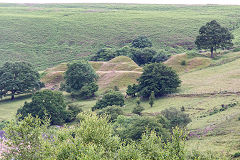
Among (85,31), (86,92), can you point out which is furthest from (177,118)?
(85,31)

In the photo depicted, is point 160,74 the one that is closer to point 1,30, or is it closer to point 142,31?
point 142,31

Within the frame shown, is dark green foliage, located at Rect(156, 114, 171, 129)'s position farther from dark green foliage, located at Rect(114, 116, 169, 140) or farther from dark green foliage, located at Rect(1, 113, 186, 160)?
dark green foliage, located at Rect(1, 113, 186, 160)

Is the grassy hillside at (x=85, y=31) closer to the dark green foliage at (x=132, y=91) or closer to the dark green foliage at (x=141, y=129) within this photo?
the dark green foliage at (x=132, y=91)

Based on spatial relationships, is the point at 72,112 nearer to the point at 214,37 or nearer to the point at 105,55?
the point at 214,37

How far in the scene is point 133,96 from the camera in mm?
70250

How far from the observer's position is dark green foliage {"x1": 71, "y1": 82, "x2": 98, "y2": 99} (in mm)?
74062

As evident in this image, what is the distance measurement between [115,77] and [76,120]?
80.8 feet

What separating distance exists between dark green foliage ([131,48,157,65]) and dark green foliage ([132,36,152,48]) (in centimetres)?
1507

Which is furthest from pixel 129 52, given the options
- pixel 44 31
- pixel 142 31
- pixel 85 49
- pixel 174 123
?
pixel 174 123

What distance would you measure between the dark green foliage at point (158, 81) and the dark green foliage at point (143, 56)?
118 ft

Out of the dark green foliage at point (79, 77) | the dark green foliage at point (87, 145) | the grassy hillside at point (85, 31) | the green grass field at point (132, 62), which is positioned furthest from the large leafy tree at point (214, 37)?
the dark green foliage at point (87, 145)

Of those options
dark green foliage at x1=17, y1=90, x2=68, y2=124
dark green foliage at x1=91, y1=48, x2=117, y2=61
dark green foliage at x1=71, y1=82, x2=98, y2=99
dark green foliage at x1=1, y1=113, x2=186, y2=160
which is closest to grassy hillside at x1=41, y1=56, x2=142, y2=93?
dark green foliage at x1=71, y1=82, x2=98, y2=99

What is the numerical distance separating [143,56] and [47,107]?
52634 mm

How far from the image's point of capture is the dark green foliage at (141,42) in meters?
125
